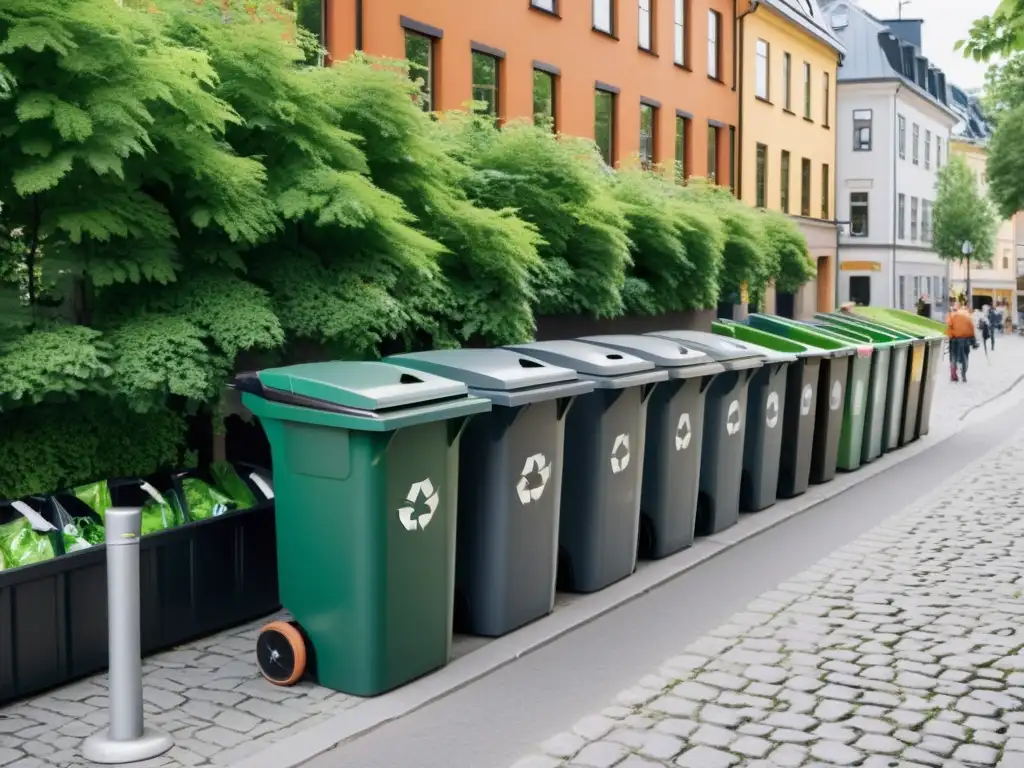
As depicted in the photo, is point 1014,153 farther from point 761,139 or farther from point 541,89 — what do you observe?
point 541,89

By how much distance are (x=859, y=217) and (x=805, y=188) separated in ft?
42.9

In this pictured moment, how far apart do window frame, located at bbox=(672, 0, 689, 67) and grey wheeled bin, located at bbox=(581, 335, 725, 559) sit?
20.4 meters

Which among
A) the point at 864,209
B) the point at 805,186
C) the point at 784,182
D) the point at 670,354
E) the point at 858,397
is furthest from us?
the point at 864,209

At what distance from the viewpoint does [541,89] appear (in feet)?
71.2

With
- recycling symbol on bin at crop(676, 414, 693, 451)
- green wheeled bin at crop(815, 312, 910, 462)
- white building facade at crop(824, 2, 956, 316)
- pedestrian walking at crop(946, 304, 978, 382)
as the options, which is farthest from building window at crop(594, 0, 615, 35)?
white building facade at crop(824, 2, 956, 316)

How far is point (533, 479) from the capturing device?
6.09 m

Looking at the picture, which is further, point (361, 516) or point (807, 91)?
point (807, 91)

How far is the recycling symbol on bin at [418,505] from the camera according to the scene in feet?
17.0

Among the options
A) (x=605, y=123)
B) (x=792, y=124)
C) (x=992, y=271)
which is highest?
(x=792, y=124)

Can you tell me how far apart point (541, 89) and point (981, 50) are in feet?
45.9

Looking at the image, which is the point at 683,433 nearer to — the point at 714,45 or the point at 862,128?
the point at 714,45

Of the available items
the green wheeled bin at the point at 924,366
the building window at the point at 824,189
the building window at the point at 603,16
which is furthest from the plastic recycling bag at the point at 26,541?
the building window at the point at 824,189

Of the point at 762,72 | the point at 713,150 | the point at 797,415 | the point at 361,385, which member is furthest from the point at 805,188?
the point at 361,385

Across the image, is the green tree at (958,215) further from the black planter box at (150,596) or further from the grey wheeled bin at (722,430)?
the black planter box at (150,596)
